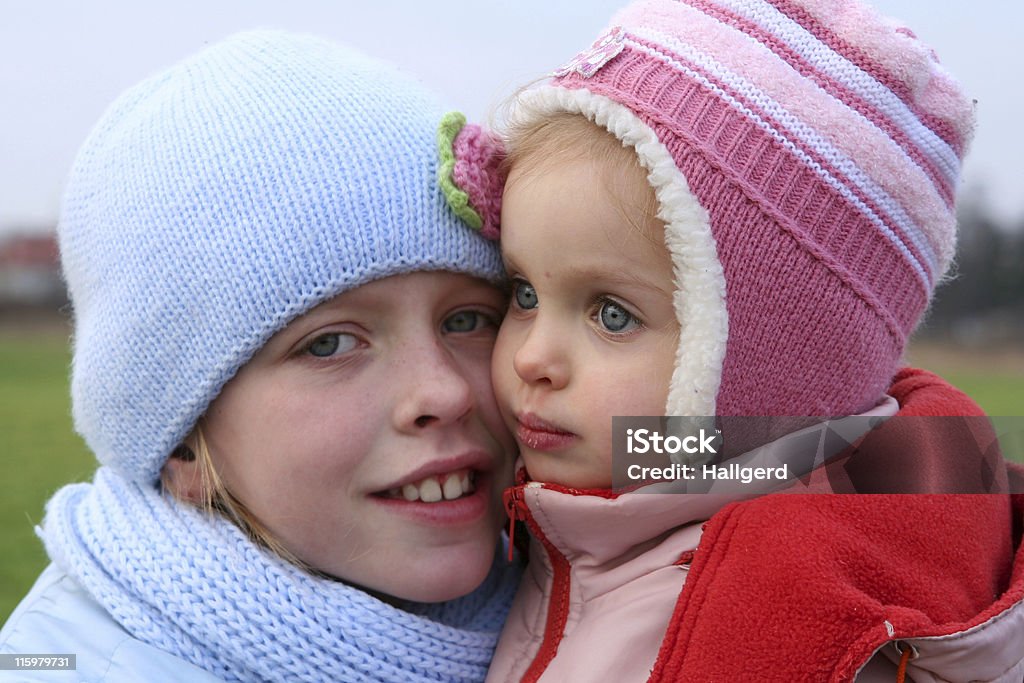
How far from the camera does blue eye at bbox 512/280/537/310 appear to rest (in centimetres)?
179

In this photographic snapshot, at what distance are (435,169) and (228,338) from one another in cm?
50

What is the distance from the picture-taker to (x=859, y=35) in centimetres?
162

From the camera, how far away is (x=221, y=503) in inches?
73.9

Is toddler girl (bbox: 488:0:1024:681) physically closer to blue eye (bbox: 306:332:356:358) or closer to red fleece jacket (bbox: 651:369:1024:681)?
red fleece jacket (bbox: 651:369:1024:681)

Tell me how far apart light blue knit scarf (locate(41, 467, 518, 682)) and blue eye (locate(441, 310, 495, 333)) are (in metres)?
0.53

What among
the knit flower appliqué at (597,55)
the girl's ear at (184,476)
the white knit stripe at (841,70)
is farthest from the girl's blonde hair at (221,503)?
the white knit stripe at (841,70)

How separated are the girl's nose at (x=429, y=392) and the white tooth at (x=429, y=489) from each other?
112mm

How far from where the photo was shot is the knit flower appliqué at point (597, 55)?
5.46ft

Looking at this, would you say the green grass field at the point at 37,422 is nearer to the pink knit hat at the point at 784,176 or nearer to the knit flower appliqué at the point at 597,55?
the pink knit hat at the point at 784,176

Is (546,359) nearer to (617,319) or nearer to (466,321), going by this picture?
(617,319)

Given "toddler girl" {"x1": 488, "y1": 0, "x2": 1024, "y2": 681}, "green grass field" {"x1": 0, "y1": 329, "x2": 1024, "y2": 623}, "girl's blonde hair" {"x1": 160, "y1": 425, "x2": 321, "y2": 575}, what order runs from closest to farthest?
"toddler girl" {"x1": 488, "y1": 0, "x2": 1024, "y2": 681}, "girl's blonde hair" {"x1": 160, "y1": 425, "x2": 321, "y2": 575}, "green grass field" {"x1": 0, "y1": 329, "x2": 1024, "y2": 623}

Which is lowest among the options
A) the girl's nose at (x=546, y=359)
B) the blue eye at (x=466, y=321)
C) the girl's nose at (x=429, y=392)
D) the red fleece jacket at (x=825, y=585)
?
the red fleece jacket at (x=825, y=585)

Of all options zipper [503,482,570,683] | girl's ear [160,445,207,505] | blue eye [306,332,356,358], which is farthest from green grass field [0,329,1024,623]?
zipper [503,482,570,683]

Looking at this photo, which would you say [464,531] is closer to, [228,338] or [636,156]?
[228,338]
